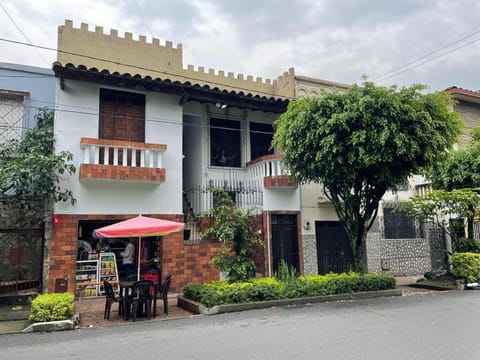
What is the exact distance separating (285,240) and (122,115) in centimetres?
693

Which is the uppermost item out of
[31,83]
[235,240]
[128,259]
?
[31,83]

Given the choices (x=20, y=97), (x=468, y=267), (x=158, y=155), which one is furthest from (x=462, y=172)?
(x=20, y=97)

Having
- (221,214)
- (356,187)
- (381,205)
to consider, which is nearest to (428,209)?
(381,205)

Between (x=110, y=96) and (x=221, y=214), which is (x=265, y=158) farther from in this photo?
(x=110, y=96)

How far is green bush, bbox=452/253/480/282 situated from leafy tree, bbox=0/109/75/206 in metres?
12.5

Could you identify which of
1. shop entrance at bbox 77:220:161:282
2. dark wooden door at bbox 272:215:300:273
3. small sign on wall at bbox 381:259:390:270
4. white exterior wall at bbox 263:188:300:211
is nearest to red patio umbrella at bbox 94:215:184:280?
shop entrance at bbox 77:220:161:282

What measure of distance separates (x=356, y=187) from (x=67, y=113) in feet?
29.0

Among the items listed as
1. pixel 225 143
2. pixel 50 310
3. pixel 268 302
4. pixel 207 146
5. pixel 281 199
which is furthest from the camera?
pixel 225 143

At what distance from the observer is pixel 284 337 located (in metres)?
6.22

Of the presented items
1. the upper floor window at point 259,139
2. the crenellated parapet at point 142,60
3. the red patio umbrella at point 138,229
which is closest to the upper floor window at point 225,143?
the upper floor window at point 259,139

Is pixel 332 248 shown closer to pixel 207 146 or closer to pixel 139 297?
pixel 207 146

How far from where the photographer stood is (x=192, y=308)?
8.86 meters

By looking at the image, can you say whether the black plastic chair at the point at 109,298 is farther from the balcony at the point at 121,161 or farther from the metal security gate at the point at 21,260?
the balcony at the point at 121,161

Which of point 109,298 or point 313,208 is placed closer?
point 109,298
